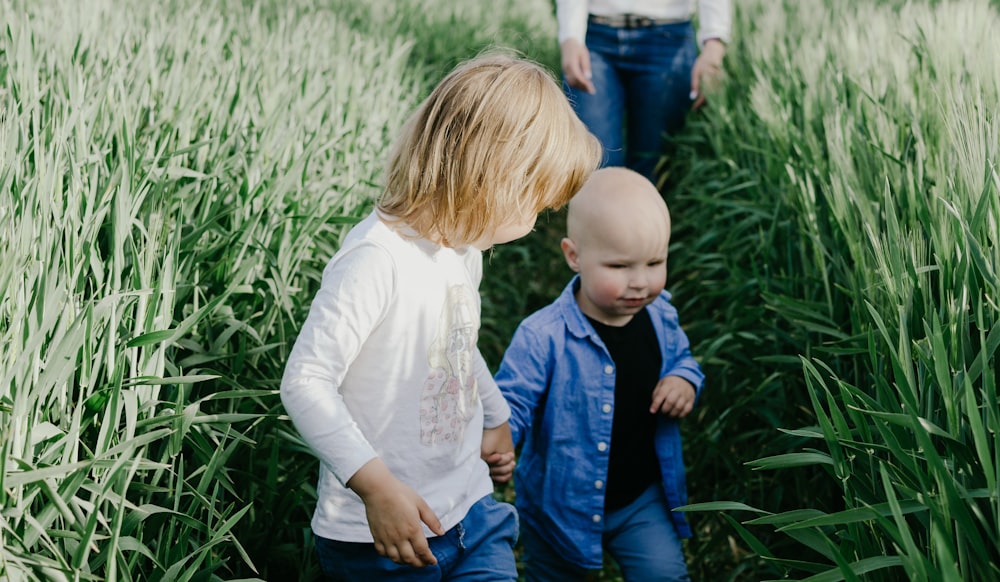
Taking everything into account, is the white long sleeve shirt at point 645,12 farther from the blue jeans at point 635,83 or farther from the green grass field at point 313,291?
the green grass field at point 313,291

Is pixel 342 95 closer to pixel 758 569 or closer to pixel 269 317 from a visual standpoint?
pixel 269 317

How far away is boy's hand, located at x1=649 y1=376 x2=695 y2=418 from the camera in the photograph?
2020mm

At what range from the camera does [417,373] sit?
1.55 meters

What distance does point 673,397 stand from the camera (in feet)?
6.62

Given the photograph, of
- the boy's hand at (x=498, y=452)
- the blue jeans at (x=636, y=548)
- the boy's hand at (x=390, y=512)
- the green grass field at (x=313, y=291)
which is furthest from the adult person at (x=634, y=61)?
the boy's hand at (x=390, y=512)

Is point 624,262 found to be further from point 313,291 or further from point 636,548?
point 313,291

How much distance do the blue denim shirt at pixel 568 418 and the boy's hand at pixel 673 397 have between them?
0.03 meters

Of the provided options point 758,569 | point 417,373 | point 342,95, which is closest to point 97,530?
point 417,373

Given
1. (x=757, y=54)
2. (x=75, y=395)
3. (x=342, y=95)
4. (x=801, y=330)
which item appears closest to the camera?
(x=75, y=395)

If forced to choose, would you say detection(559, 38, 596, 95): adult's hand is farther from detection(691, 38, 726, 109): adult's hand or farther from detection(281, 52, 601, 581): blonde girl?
detection(281, 52, 601, 581): blonde girl

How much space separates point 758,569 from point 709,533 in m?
0.26

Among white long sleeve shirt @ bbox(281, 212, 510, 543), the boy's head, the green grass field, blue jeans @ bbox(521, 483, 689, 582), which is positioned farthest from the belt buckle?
white long sleeve shirt @ bbox(281, 212, 510, 543)

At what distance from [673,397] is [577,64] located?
5.42ft

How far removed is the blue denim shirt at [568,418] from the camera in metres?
2.00
